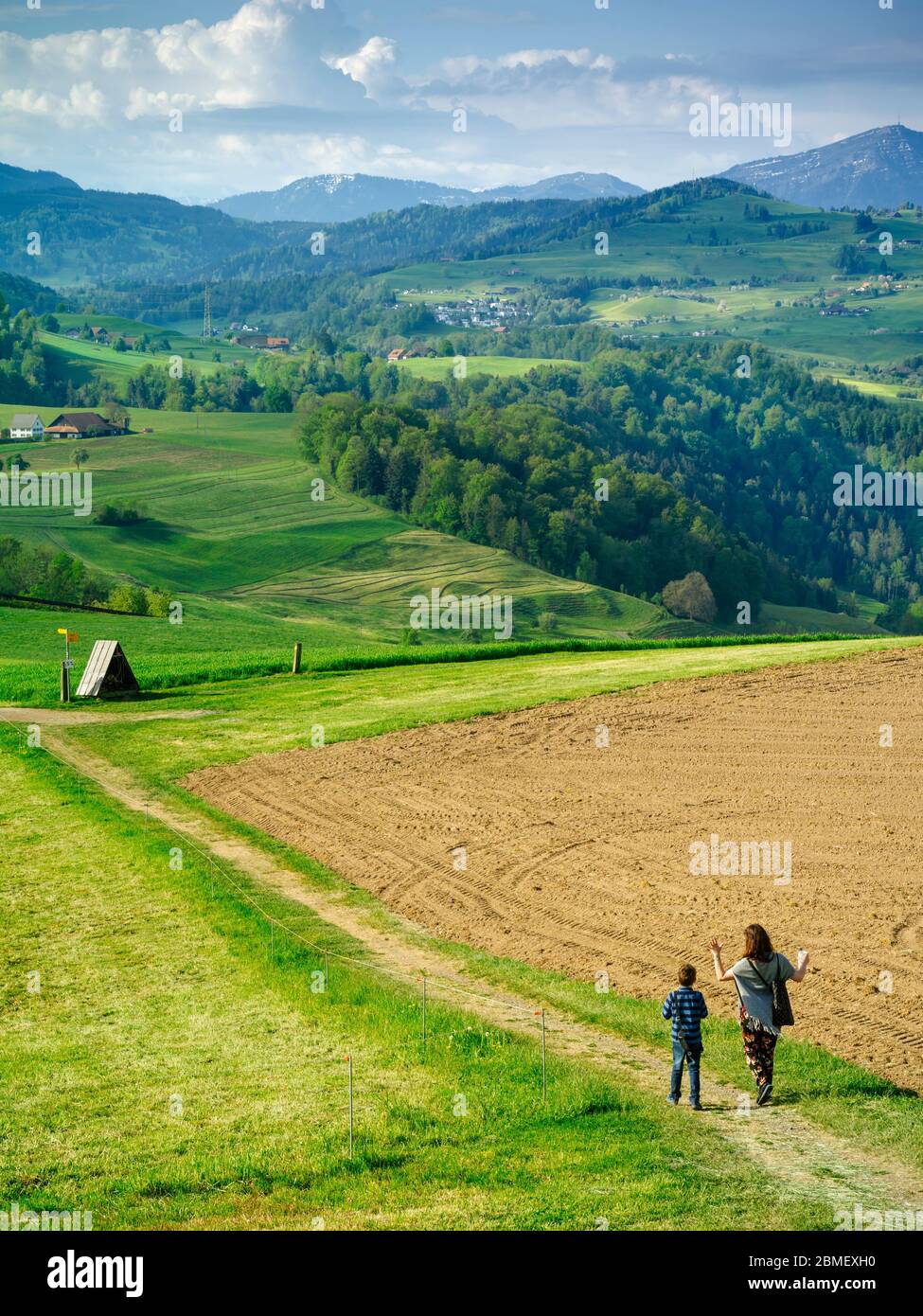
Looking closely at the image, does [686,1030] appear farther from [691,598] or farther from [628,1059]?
[691,598]

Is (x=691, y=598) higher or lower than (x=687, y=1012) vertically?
lower

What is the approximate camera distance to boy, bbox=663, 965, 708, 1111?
565 inches

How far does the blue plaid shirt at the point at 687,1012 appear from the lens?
1434 centimetres

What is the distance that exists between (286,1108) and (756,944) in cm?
555

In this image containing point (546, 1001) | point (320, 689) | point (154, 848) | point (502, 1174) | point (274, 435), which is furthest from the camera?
point (274, 435)

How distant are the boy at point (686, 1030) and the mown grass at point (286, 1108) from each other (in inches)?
14.7

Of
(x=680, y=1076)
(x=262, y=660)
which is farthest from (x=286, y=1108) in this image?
(x=262, y=660)

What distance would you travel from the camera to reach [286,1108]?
14961 millimetres

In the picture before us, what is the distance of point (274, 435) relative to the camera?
17588 cm

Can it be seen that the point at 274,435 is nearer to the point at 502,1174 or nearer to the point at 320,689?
the point at 320,689

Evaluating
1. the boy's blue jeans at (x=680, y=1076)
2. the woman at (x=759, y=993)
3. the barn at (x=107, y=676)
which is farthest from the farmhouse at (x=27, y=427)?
the boy's blue jeans at (x=680, y=1076)

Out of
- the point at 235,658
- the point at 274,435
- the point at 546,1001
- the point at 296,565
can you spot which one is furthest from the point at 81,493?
the point at 546,1001

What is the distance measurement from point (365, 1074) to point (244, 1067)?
1.58m

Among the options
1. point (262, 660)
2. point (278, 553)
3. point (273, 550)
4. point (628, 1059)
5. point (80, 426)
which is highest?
point (80, 426)
